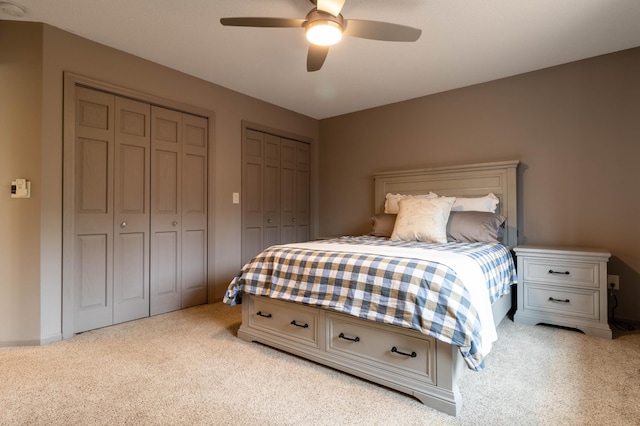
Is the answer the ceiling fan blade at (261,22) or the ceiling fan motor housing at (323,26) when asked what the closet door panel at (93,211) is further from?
the ceiling fan motor housing at (323,26)

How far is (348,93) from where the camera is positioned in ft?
12.3

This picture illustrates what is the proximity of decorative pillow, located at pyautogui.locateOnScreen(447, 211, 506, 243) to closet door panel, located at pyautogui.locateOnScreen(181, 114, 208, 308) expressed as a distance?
2.48 meters

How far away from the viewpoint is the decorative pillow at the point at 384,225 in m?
3.33

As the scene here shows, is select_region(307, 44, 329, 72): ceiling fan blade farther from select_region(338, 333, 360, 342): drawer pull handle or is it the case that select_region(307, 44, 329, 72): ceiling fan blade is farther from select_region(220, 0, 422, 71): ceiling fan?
select_region(338, 333, 360, 342): drawer pull handle

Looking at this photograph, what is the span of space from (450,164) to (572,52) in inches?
54.6

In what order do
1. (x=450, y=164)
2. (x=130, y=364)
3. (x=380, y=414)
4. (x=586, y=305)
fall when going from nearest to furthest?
(x=380, y=414), (x=130, y=364), (x=586, y=305), (x=450, y=164)

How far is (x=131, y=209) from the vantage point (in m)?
2.82

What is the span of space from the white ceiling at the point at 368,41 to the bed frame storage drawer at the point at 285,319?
80.1 inches

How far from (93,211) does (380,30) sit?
256 cm

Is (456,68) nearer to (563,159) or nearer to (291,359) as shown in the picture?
(563,159)

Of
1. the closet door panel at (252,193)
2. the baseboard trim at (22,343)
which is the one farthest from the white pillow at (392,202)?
the baseboard trim at (22,343)

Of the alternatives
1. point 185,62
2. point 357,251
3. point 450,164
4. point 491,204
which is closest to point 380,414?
Result: point 357,251

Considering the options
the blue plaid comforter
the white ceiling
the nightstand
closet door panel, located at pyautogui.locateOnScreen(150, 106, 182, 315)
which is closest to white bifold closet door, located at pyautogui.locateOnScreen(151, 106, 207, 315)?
closet door panel, located at pyautogui.locateOnScreen(150, 106, 182, 315)

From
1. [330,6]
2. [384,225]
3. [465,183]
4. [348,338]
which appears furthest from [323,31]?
[465,183]
